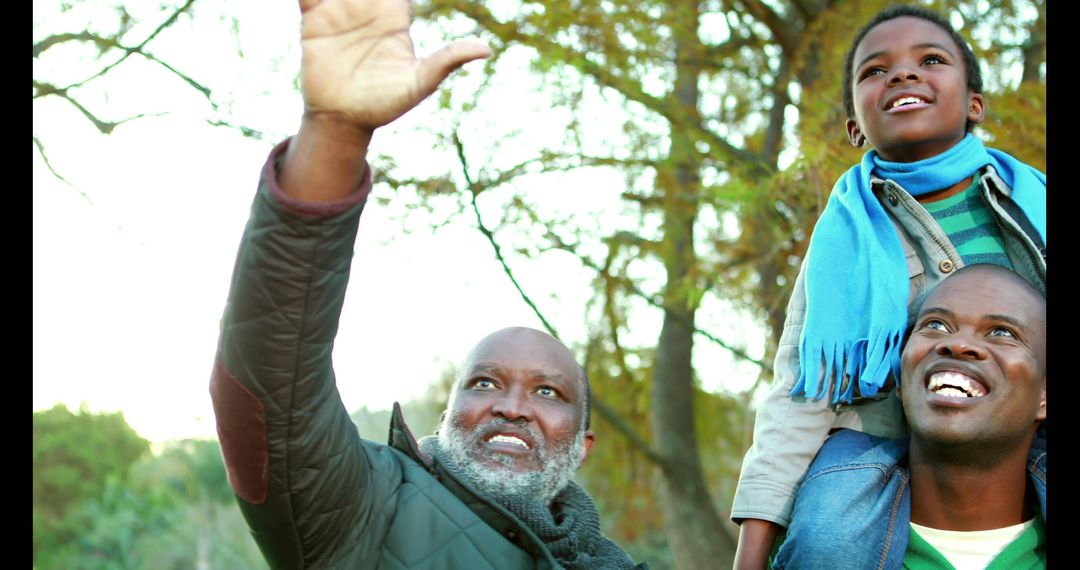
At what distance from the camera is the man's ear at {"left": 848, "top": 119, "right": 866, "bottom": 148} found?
3369 mm

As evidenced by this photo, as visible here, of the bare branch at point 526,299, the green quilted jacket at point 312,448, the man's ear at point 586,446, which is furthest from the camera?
the bare branch at point 526,299

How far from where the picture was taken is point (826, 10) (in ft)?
24.3

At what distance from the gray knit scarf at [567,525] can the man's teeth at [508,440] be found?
140 mm

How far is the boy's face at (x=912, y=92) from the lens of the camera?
3074 millimetres

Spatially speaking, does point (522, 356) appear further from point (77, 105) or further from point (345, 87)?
point (77, 105)

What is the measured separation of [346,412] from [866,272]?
1.33 meters

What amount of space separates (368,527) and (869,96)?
170cm

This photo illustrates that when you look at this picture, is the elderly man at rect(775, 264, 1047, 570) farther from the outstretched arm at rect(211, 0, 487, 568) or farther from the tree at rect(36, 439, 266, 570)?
the tree at rect(36, 439, 266, 570)

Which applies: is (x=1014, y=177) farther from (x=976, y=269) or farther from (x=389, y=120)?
(x=389, y=120)

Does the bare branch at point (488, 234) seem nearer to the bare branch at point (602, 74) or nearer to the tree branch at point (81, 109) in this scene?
the bare branch at point (602, 74)

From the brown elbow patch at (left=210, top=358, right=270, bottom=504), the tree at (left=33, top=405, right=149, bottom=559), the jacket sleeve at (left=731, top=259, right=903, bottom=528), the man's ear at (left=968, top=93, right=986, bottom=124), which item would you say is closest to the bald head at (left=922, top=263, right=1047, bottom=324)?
the jacket sleeve at (left=731, top=259, right=903, bottom=528)

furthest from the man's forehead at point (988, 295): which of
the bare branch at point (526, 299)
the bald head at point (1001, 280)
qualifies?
the bare branch at point (526, 299)

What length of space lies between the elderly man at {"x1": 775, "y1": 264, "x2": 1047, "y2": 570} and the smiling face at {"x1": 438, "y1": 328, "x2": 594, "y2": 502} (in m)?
0.75
